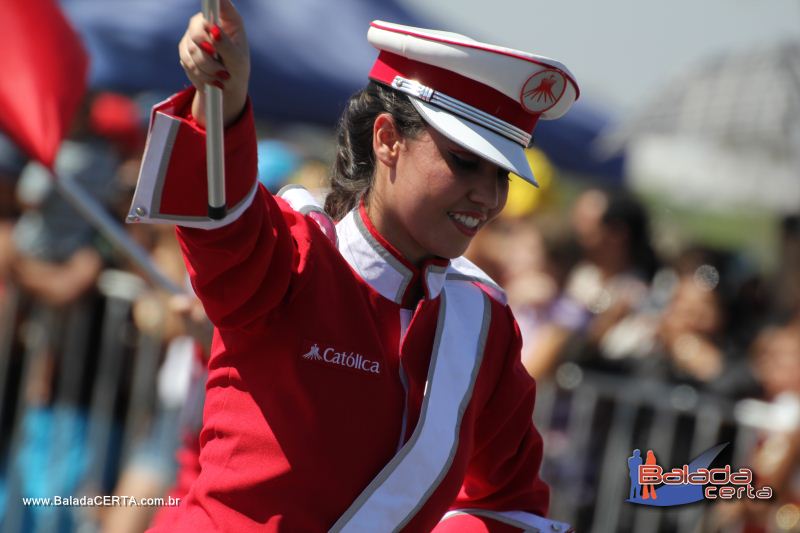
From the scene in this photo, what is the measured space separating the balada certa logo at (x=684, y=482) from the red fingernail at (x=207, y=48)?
2010mm

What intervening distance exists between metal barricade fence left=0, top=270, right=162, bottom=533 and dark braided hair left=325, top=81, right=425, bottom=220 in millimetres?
2708

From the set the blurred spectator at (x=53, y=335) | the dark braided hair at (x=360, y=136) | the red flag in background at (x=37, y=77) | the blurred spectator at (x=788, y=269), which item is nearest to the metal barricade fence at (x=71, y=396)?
the blurred spectator at (x=53, y=335)

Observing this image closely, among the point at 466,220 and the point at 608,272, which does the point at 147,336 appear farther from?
the point at 466,220

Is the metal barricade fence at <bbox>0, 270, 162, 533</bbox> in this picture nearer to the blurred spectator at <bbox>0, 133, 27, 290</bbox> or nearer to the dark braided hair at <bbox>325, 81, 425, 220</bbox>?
the blurred spectator at <bbox>0, 133, 27, 290</bbox>

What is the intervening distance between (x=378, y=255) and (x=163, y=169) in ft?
1.90

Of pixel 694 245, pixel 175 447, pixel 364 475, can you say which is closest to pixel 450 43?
pixel 364 475

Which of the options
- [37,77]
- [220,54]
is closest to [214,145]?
[220,54]

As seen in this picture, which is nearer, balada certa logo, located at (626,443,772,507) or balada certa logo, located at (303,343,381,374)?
balada certa logo, located at (303,343,381,374)

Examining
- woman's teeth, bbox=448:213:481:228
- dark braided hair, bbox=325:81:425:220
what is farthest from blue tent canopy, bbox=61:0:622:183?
woman's teeth, bbox=448:213:481:228

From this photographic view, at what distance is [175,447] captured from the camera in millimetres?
5012

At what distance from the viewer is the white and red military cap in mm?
2357

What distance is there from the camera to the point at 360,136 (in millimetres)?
2615

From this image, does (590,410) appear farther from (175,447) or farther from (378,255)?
(378,255)

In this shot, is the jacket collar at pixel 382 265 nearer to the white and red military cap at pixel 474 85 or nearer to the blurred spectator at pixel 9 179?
the white and red military cap at pixel 474 85
